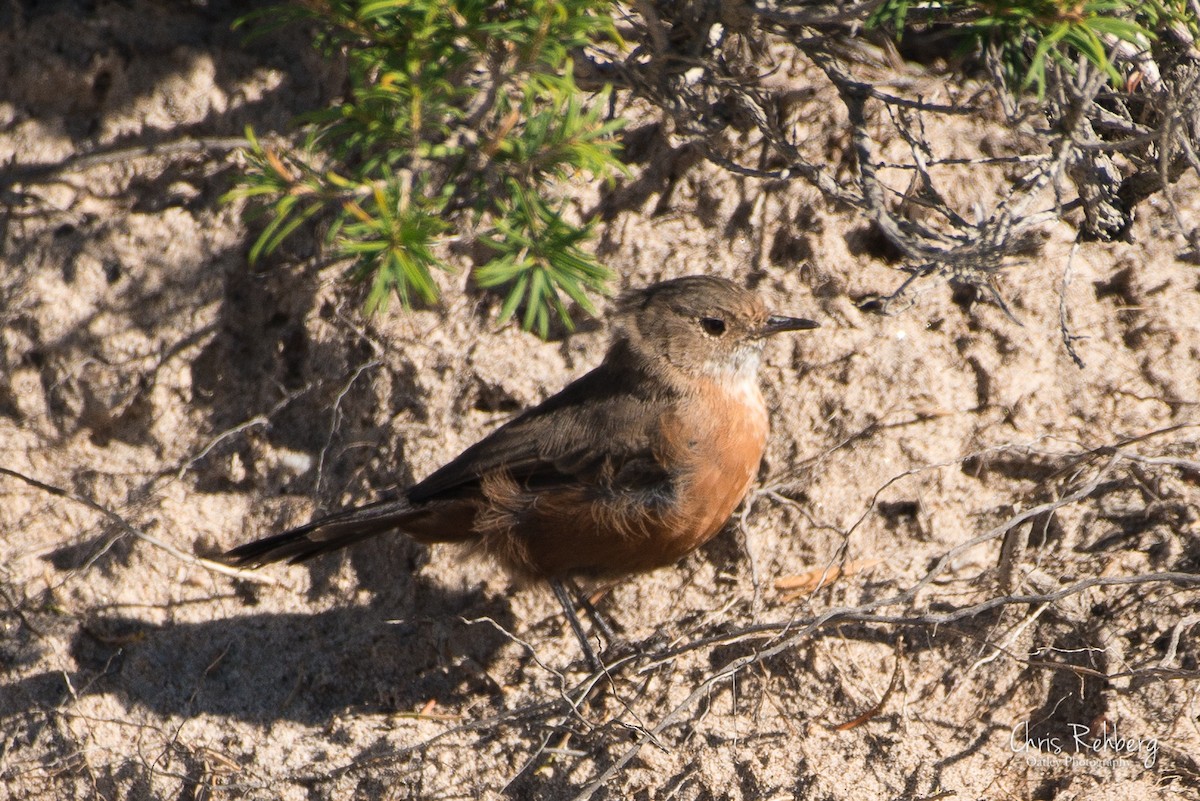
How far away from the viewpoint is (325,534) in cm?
497

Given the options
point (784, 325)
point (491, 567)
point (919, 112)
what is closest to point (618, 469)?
point (491, 567)

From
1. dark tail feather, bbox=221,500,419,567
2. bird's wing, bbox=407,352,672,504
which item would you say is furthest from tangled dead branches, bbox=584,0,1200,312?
dark tail feather, bbox=221,500,419,567

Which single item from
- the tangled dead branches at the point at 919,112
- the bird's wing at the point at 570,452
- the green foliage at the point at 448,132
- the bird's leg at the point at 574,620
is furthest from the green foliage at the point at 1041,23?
the bird's leg at the point at 574,620

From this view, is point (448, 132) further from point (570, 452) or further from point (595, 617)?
point (595, 617)

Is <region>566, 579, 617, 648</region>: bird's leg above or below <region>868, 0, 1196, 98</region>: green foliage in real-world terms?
below

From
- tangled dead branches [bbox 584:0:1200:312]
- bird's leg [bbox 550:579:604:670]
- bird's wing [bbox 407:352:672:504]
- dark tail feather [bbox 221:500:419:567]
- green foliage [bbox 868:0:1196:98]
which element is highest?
green foliage [bbox 868:0:1196:98]

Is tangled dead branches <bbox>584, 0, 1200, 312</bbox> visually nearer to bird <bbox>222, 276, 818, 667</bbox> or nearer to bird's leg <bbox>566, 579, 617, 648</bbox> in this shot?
bird <bbox>222, 276, 818, 667</bbox>

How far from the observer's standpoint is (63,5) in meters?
5.86

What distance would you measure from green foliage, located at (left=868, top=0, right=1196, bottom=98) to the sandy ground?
1275 millimetres

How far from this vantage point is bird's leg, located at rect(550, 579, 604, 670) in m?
4.82

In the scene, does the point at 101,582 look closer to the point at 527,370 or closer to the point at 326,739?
the point at 326,739

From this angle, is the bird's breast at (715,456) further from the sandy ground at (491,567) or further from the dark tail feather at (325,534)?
the dark tail feather at (325,534)

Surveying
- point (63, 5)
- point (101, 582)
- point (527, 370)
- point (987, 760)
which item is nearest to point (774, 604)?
point (987, 760)

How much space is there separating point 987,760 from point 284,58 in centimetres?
467
